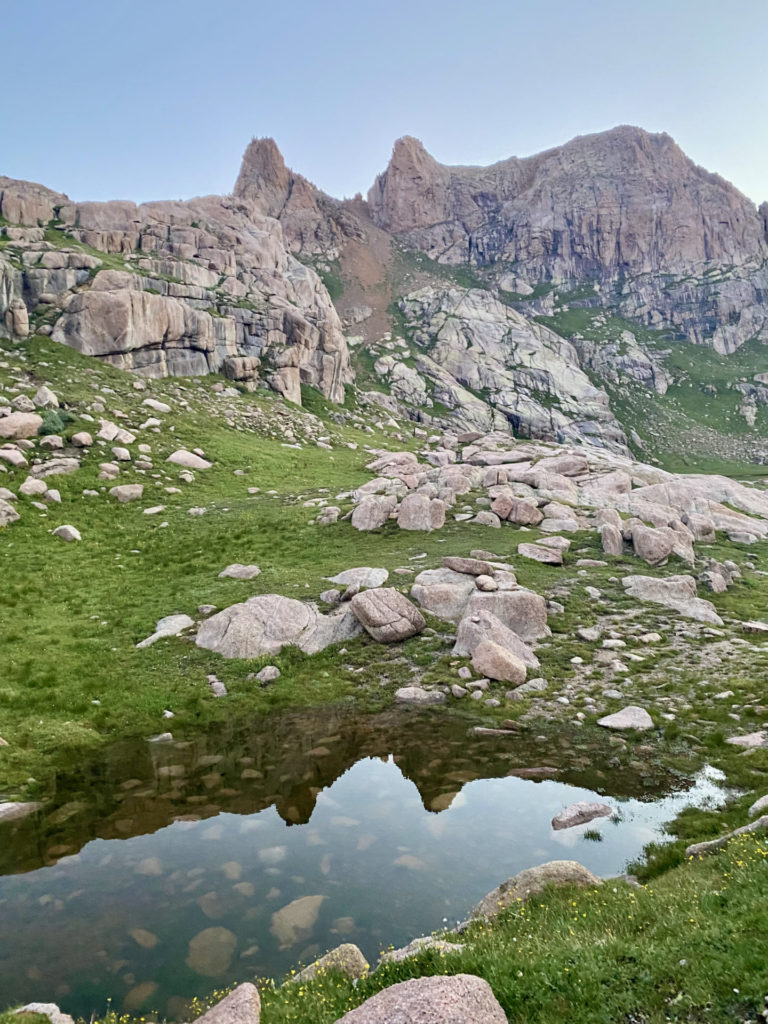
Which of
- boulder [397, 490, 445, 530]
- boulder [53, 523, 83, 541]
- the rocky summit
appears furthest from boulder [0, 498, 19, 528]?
boulder [397, 490, 445, 530]

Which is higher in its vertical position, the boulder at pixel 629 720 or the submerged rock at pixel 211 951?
the submerged rock at pixel 211 951

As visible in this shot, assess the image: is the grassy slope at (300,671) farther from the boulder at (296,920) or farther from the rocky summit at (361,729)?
the boulder at (296,920)

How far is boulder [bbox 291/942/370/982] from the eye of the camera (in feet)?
30.2

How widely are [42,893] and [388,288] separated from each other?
642 feet

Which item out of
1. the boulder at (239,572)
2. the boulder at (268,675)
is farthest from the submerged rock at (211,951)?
the boulder at (239,572)

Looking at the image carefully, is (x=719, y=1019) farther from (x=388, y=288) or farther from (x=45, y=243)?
(x=388, y=288)

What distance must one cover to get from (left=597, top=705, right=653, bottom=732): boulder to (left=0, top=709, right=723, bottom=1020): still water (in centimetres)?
167

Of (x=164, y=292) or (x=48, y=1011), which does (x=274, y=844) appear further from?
(x=164, y=292)

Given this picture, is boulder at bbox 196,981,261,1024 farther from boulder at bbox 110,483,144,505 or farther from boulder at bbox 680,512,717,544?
boulder at bbox 680,512,717,544

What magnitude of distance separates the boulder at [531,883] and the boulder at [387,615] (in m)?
14.6

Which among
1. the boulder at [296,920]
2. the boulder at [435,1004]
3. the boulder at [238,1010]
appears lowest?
the boulder at [296,920]

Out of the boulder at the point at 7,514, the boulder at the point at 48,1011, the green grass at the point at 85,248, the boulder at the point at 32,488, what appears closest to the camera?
the boulder at the point at 48,1011

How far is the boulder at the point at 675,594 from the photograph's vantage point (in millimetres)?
28750

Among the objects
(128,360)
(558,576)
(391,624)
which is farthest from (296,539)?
(128,360)
